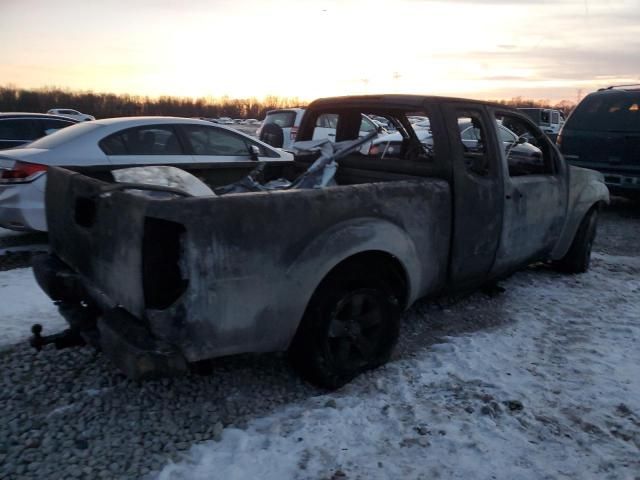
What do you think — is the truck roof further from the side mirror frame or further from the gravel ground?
the side mirror frame

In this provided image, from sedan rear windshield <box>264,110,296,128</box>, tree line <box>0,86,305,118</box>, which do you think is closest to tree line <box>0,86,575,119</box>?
tree line <box>0,86,305,118</box>

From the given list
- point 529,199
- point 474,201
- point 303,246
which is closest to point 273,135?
point 529,199

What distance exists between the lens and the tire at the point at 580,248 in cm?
572

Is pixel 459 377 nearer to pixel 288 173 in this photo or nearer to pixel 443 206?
pixel 443 206

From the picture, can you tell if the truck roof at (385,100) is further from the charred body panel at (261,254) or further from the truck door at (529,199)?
the charred body panel at (261,254)

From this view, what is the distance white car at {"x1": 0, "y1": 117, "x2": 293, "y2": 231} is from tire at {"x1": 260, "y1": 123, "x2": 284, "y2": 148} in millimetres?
6514

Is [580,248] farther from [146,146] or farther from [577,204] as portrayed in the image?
[146,146]

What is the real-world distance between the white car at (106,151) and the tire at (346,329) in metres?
2.77

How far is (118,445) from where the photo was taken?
8.93ft

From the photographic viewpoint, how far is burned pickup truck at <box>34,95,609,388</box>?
256 cm

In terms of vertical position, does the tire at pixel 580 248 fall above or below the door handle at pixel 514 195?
below

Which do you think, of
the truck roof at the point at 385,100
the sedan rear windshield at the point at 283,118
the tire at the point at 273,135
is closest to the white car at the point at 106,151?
the truck roof at the point at 385,100

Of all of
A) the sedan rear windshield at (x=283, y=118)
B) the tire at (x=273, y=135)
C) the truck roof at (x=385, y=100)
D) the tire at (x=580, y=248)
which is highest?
the sedan rear windshield at (x=283, y=118)

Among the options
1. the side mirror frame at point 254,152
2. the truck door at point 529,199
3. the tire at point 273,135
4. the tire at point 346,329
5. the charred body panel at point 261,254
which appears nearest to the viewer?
the charred body panel at point 261,254
